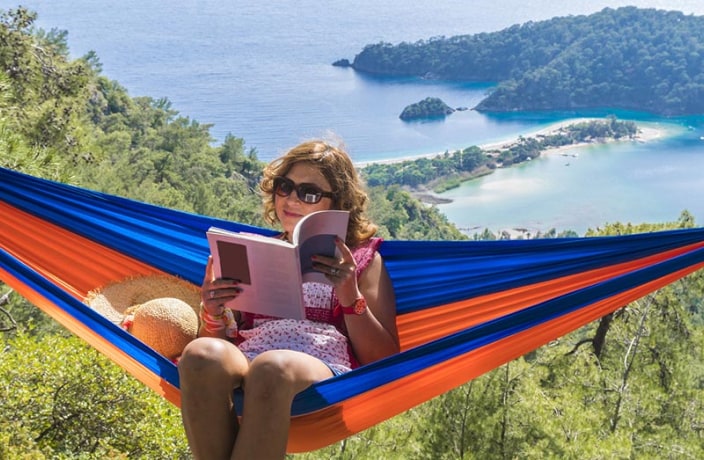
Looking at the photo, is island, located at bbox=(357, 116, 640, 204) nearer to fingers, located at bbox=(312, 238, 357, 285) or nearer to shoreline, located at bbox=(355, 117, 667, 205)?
shoreline, located at bbox=(355, 117, 667, 205)

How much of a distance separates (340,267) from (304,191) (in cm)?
28

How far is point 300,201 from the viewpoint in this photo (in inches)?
71.9

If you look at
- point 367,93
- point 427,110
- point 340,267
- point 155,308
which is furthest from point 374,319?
point 367,93

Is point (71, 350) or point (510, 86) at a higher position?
point (510, 86)

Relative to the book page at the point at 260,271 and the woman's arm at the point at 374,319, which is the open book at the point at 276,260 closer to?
the book page at the point at 260,271

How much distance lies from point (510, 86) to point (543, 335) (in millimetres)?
55628

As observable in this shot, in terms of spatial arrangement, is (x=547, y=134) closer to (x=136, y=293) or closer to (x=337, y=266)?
(x=136, y=293)

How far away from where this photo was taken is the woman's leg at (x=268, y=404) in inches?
54.5

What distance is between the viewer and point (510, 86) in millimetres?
55500

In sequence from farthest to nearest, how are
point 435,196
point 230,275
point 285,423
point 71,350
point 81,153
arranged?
point 435,196
point 81,153
point 71,350
point 230,275
point 285,423

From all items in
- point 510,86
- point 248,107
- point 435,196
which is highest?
point 510,86

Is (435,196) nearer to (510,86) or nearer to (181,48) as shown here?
(510,86)

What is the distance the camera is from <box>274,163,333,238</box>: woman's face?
183 cm

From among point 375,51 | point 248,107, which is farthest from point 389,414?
point 375,51
